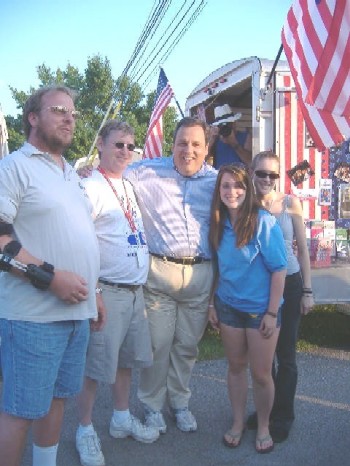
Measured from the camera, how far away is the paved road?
331 centimetres

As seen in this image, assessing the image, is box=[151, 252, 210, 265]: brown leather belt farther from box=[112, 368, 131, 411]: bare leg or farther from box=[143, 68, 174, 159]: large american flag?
box=[143, 68, 174, 159]: large american flag

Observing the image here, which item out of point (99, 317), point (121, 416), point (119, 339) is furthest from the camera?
point (121, 416)

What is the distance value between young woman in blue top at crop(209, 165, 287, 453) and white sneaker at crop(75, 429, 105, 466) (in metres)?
0.97

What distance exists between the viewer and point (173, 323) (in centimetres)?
363

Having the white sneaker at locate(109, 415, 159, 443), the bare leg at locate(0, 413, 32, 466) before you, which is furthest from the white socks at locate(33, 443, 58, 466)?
the white sneaker at locate(109, 415, 159, 443)

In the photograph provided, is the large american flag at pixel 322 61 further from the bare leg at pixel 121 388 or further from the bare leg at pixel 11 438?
the bare leg at pixel 11 438

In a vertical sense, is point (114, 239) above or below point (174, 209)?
below

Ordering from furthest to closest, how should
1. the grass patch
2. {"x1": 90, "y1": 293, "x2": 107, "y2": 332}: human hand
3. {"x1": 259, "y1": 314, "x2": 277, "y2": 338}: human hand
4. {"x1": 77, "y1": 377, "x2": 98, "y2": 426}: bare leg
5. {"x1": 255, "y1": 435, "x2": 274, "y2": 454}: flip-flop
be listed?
the grass patch < {"x1": 255, "y1": 435, "x2": 274, "y2": 454}: flip-flop < {"x1": 77, "y1": 377, "x2": 98, "y2": 426}: bare leg < {"x1": 259, "y1": 314, "x2": 277, "y2": 338}: human hand < {"x1": 90, "y1": 293, "x2": 107, "y2": 332}: human hand

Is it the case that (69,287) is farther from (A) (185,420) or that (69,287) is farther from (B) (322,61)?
(B) (322,61)

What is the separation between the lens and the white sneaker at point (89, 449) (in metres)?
3.20

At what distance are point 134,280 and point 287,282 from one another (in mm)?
1019

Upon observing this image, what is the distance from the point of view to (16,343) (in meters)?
2.32

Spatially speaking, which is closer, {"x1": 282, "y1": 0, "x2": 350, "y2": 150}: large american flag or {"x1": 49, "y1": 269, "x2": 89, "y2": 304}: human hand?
{"x1": 49, "y1": 269, "x2": 89, "y2": 304}: human hand

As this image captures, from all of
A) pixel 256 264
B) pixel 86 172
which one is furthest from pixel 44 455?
pixel 86 172
